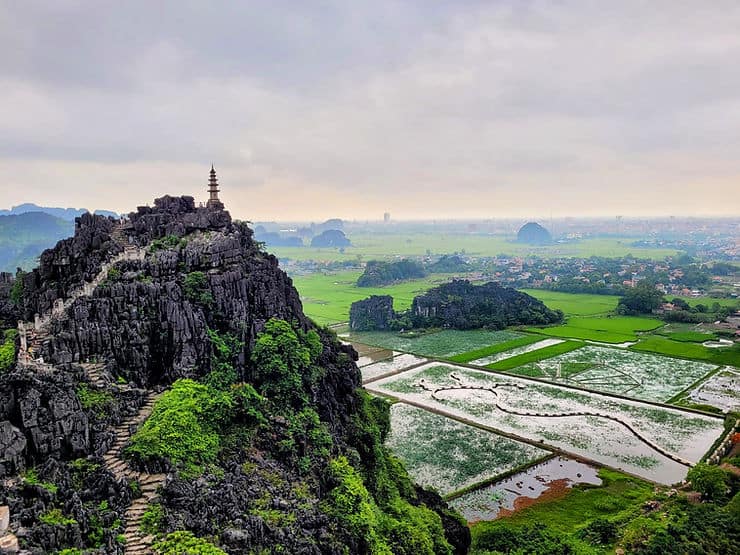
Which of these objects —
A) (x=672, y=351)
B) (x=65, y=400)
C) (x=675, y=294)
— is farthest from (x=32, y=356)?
(x=675, y=294)

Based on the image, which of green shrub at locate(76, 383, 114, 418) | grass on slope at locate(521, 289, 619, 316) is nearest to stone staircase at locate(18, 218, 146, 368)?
green shrub at locate(76, 383, 114, 418)

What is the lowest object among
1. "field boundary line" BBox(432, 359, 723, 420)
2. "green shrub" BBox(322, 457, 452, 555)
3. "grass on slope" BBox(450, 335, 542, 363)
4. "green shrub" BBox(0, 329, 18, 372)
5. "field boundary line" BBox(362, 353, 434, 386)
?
"field boundary line" BBox(362, 353, 434, 386)

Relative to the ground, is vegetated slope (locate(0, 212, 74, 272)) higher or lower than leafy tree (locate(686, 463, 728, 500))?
higher

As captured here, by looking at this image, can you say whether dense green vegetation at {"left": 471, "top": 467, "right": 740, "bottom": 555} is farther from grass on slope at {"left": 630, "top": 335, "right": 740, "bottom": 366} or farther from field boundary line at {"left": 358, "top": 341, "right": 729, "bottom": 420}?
grass on slope at {"left": 630, "top": 335, "right": 740, "bottom": 366}

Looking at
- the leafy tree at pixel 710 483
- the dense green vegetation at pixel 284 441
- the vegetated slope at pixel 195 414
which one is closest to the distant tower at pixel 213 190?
the vegetated slope at pixel 195 414

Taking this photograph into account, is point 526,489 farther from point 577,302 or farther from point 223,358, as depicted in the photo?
point 577,302

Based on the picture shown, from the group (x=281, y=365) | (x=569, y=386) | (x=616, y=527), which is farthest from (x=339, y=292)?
(x=281, y=365)

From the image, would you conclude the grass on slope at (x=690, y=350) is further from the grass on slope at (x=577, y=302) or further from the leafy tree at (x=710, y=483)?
the leafy tree at (x=710, y=483)
